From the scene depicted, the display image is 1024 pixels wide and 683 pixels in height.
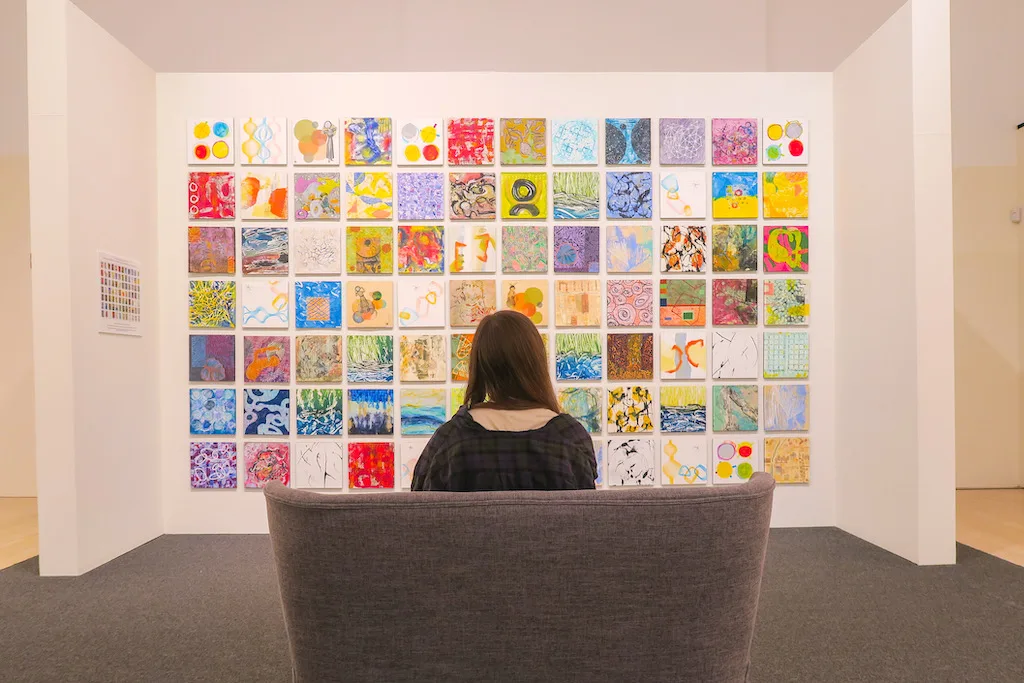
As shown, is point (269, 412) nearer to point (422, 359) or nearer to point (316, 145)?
point (422, 359)

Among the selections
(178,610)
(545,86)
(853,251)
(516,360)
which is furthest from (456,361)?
(516,360)

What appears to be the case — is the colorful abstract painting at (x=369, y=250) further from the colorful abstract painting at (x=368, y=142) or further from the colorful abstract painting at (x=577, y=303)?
the colorful abstract painting at (x=577, y=303)

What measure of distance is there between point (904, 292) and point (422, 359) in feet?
10.4

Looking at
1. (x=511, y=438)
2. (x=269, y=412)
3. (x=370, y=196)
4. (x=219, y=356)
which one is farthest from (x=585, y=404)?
(x=511, y=438)

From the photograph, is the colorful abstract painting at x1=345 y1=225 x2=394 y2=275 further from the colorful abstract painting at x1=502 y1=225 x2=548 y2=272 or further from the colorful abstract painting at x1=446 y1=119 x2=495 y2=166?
the colorful abstract painting at x1=502 y1=225 x2=548 y2=272

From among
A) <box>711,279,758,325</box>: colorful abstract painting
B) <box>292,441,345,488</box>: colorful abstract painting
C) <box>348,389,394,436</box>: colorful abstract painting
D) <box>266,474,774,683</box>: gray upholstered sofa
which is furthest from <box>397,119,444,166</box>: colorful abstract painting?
<box>266,474,774,683</box>: gray upholstered sofa

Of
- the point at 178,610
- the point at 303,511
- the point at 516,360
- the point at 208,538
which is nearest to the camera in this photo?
the point at 303,511

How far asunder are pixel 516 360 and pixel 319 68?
5194 mm

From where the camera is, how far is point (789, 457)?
18.6ft

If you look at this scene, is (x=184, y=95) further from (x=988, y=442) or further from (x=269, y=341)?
(x=988, y=442)

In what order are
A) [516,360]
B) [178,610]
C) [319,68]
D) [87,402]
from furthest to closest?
1. [319,68]
2. [87,402]
3. [178,610]
4. [516,360]

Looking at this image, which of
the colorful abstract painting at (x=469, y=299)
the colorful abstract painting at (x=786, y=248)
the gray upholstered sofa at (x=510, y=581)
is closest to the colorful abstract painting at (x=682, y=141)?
the colorful abstract painting at (x=786, y=248)

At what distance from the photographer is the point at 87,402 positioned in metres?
4.66

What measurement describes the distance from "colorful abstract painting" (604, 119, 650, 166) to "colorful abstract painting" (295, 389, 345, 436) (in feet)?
8.55
